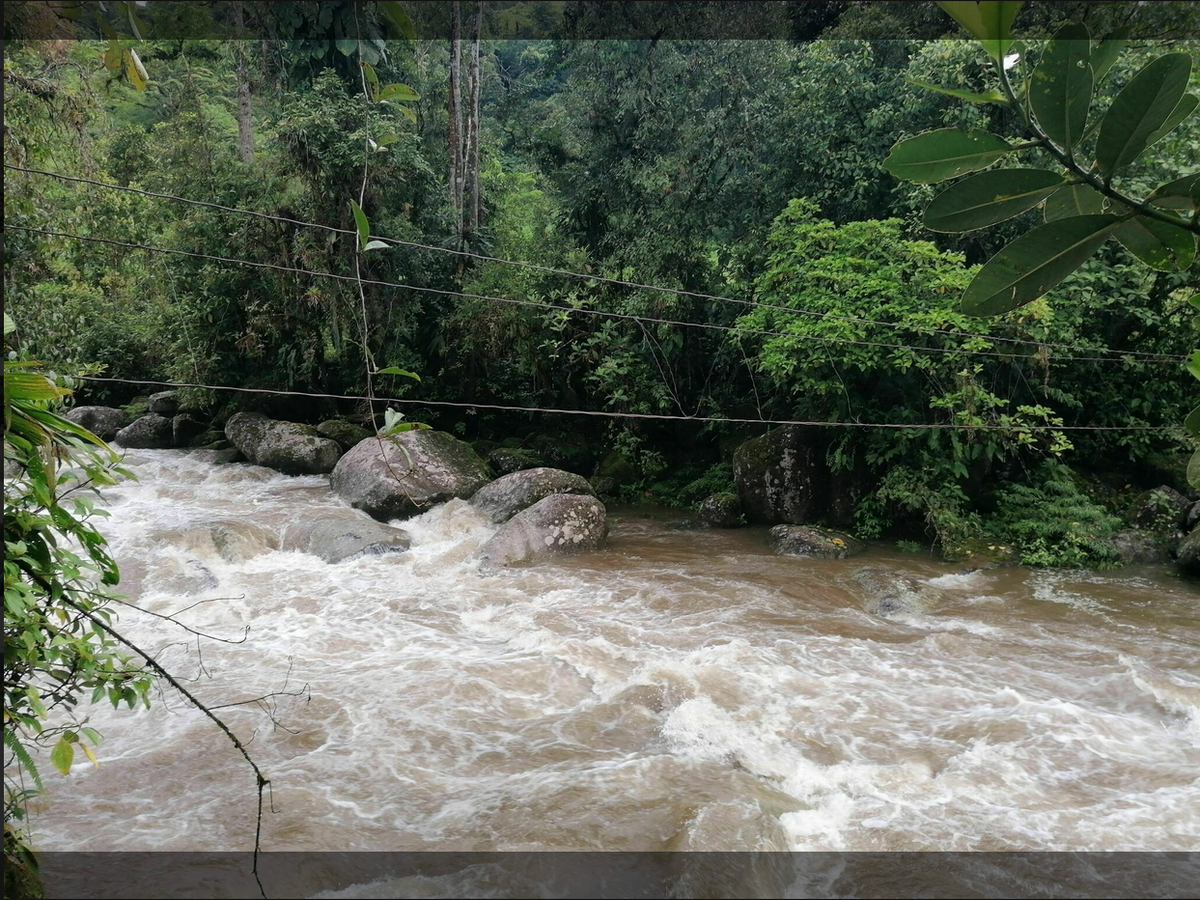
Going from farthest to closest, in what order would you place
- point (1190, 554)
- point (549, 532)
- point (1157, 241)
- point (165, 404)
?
point (165, 404)
point (549, 532)
point (1190, 554)
point (1157, 241)

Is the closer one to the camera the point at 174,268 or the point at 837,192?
the point at 837,192

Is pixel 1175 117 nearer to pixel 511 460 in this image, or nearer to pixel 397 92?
pixel 397 92

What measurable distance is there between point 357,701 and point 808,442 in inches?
216

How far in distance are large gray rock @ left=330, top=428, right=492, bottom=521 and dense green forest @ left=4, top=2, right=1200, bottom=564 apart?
1.19 metres

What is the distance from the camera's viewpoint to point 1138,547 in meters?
7.54

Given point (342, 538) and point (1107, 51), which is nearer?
point (1107, 51)

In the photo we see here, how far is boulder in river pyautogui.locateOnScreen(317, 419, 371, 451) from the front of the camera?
11.0 metres

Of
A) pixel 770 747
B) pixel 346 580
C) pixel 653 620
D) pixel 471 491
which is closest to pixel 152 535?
pixel 346 580

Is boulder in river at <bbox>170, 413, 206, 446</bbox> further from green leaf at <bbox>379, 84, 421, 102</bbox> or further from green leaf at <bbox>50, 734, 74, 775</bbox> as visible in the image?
green leaf at <bbox>379, 84, 421, 102</bbox>

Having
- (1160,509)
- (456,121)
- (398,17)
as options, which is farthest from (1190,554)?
(456,121)


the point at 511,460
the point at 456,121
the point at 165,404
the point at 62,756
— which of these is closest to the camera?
the point at 62,756

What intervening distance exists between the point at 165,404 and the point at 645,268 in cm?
819

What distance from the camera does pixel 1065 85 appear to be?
2.13 ft

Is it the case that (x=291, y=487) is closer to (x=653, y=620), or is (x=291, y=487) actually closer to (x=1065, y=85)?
(x=653, y=620)
